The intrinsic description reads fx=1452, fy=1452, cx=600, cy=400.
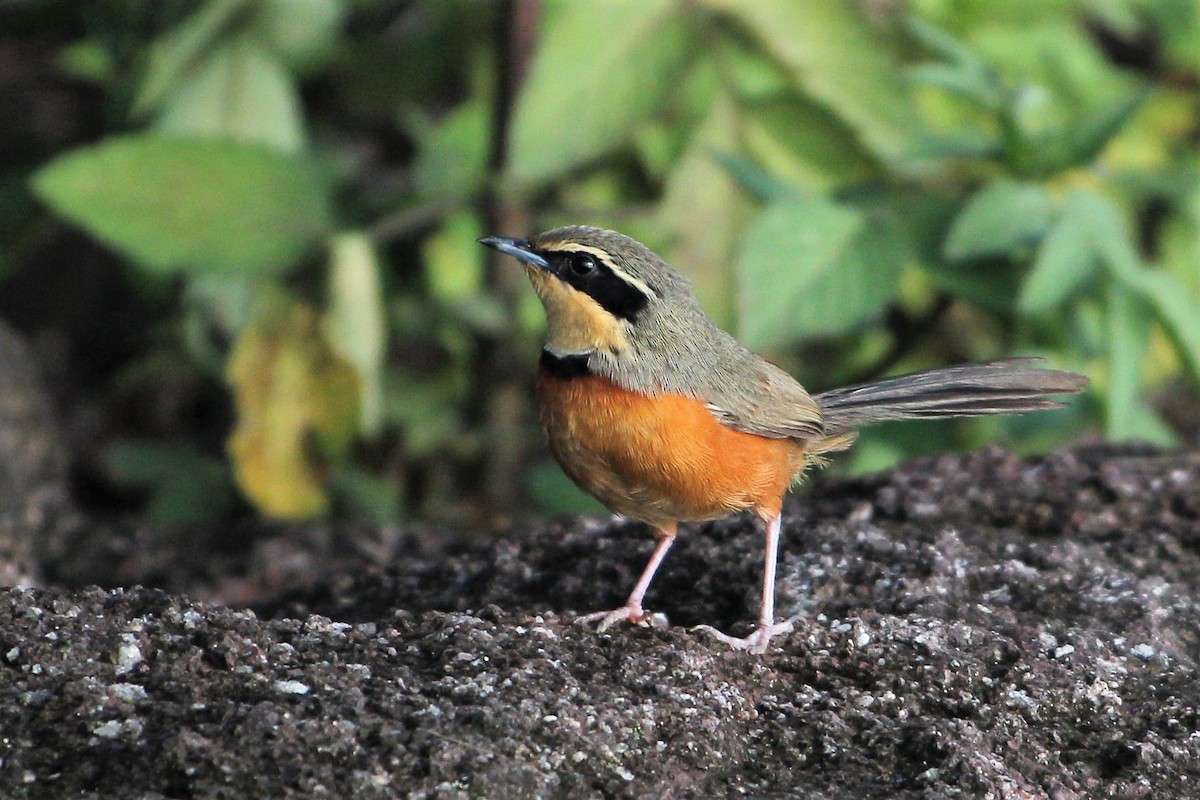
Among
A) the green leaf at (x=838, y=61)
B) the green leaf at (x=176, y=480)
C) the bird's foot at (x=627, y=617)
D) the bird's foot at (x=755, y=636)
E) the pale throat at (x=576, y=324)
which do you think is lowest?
the green leaf at (x=176, y=480)

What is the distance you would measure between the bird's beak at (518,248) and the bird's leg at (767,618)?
1.15m

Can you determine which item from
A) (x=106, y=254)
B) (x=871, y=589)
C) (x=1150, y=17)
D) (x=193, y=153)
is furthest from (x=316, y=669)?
(x=1150, y=17)

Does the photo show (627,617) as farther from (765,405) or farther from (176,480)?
(176,480)

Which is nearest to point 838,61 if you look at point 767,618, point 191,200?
point 191,200

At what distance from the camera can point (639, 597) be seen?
4.43m

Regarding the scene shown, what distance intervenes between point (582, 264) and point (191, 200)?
8.20ft

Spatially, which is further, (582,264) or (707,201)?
(707,201)

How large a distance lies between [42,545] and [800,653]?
3.50 m

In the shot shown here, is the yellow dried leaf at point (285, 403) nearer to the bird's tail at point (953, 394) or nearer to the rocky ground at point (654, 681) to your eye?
the rocky ground at point (654, 681)

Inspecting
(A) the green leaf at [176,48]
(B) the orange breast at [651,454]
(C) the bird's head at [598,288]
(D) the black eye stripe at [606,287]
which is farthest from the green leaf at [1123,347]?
(A) the green leaf at [176,48]

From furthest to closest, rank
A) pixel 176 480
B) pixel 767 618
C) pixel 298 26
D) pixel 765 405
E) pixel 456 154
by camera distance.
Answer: pixel 456 154
pixel 176 480
pixel 298 26
pixel 765 405
pixel 767 618

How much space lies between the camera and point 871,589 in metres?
4.30

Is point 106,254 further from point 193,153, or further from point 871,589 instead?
point 871,589

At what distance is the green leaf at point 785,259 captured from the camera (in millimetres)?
5863
